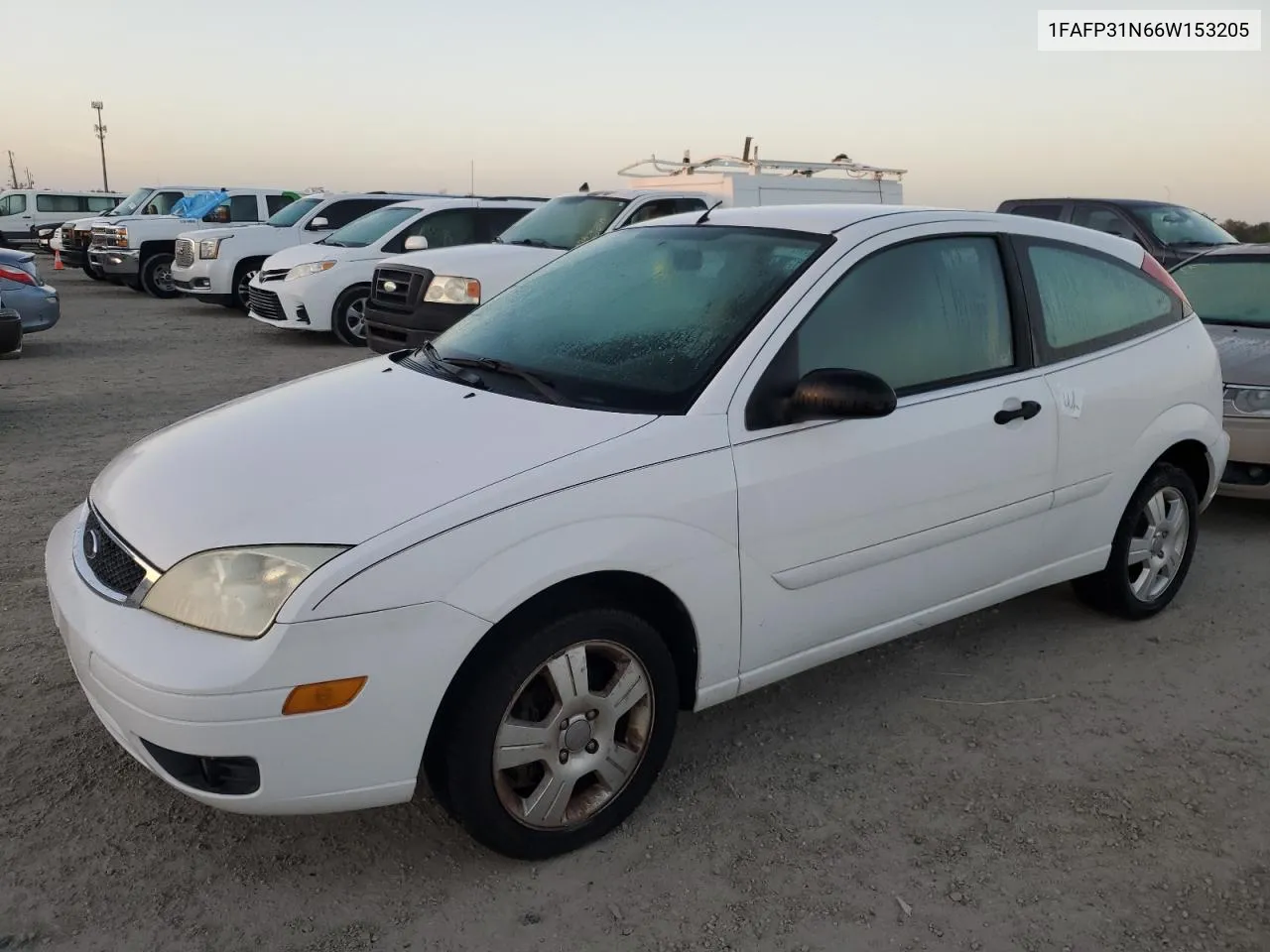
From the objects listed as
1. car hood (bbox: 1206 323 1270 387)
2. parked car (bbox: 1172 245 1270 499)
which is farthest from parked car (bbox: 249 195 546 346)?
car hood (bbox: 1206 323 1270 387)

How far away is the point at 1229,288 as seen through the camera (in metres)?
6.80

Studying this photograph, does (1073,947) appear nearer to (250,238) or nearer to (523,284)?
(523,284)

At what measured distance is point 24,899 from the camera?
2588 mm

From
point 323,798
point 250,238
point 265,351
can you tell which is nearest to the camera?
point 323,798

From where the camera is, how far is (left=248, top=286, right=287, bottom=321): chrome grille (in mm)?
12516

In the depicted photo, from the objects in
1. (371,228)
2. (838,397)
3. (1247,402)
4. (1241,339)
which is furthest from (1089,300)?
(371,228)

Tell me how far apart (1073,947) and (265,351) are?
11295 mm

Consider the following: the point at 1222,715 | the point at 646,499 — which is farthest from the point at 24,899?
the point at 1222,715

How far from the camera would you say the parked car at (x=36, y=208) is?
95.1 feet

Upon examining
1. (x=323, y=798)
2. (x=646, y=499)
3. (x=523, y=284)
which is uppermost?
(x=523, y=284)

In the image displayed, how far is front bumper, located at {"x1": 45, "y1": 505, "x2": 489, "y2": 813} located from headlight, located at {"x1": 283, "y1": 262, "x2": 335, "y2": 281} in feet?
33.4

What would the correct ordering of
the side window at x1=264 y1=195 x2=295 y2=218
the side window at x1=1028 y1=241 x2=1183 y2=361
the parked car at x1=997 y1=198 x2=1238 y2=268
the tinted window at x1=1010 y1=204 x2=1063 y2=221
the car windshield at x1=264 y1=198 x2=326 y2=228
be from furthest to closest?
the side window at x1=264 y1=195 x2=295 y2=218 → the car windshield at x1=264 y1=198 x2=326 y2=228 → the tinted window at x1=1010 y1=204 x2=1063 y2=221 → the parked car at x1=997 y1=198 x2=1238 y2=268 → the side window at x1=1028 y1=241 x2=1183 y2=361

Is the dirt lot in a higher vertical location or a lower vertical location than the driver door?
lower

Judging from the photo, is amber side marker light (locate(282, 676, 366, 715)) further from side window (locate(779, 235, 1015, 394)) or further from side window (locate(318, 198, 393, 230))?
side window (locate(318, 198, 393, 230))
